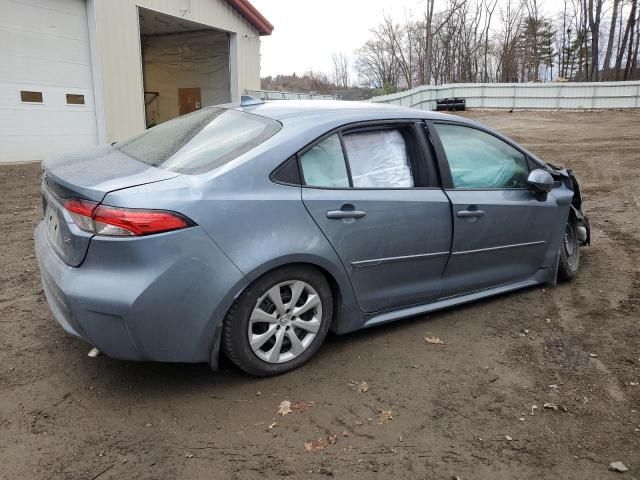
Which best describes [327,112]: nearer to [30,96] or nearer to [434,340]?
[434,340]

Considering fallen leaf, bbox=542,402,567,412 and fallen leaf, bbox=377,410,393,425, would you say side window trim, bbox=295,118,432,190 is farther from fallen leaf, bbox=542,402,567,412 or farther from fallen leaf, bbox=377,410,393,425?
fallen leaf, bbox=542,402,567,412

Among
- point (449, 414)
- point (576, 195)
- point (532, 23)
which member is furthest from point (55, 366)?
point (532, 23)

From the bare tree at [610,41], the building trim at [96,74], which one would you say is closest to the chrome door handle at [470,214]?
the building trim at [96,74]

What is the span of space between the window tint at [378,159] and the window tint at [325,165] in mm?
77

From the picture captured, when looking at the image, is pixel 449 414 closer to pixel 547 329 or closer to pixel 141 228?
pixel 547 329

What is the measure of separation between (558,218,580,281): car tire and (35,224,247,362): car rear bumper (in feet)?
10.3

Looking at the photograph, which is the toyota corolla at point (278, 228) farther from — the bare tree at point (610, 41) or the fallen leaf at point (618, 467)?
the bare tree at point (610, 41)

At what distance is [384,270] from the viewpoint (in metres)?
3.43

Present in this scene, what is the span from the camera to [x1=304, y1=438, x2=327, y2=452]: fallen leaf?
2.50 metres

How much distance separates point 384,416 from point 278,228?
1.13m

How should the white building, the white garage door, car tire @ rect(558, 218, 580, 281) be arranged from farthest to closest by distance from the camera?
the white building, the white garage door, car tire @ rect(558, 218, 580, 281)

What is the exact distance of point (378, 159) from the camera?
3.55 m

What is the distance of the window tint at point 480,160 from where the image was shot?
12.6 feet

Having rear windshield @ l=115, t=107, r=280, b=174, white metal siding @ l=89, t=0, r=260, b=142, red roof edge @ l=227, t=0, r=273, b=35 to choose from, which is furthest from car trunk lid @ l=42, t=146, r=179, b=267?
red roof edge @ l=227, t=0, r=273, b=35
